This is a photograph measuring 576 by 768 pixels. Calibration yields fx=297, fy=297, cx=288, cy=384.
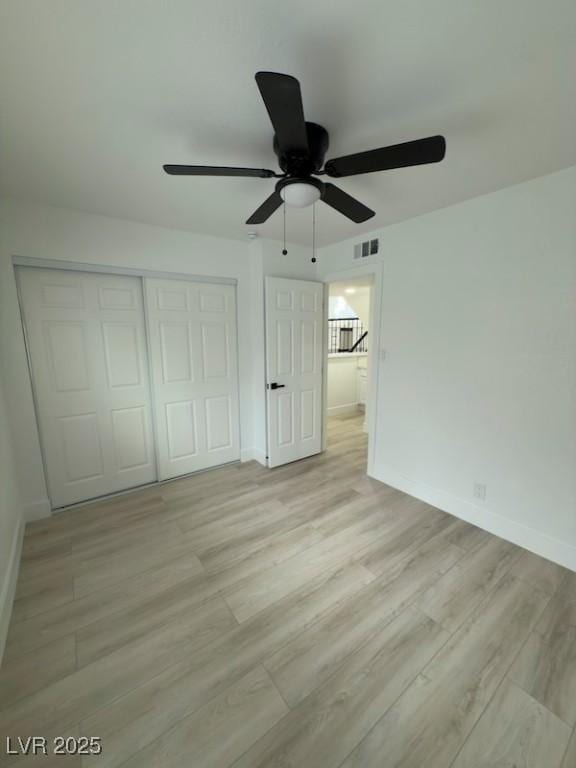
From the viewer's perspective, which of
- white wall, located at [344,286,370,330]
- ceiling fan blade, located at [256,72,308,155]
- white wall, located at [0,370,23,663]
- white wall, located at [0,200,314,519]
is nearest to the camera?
ceiling fan blade, located at [256,72,308,155]

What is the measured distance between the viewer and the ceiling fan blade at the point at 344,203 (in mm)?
1489

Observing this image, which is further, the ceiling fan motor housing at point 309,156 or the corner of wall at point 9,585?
the corner of wall at point 9,585

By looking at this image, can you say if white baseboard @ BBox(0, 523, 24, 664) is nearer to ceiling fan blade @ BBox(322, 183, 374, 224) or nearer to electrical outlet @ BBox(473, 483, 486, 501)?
ceiling fan blade @ BBox(322, 183, 374, 224)

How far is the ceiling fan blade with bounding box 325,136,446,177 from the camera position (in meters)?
1.11

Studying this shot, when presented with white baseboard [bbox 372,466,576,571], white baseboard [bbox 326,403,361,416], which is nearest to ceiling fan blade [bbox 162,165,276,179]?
white baseboard [bbox 372,466,576,571]

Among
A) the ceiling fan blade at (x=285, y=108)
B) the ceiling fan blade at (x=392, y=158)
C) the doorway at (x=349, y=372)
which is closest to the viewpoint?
the ceiling fan blade at (x=285, y=108)

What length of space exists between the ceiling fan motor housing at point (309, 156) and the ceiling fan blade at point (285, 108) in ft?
0.09

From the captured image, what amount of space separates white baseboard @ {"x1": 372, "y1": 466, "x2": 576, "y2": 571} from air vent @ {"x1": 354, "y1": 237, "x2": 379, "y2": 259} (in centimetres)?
216

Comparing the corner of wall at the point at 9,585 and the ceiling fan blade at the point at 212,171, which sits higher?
the ceiling fan blade at the point at 212,171

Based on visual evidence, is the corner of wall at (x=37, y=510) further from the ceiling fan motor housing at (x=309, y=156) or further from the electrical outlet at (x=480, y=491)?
the electrical outlet at (x=480, y=491)

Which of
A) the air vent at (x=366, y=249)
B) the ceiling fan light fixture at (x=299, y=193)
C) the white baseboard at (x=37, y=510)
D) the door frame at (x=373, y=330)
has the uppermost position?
the air vent at (x=366, y=249)

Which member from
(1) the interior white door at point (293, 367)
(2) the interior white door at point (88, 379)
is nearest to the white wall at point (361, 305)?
(1) the interior white door at point (293, 367)

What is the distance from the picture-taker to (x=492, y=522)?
226cm

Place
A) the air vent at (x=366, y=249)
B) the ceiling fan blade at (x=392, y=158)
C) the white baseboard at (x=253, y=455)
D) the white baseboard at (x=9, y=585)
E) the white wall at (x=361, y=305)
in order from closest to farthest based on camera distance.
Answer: the ceiling fan blade at (x=392, y=158) < the white baseboard at (x=9, y=585) < the air vent at (x=366, y=249) < the white baseboard at (x=253, y=455) < the white wall at (x=361, y=305)
